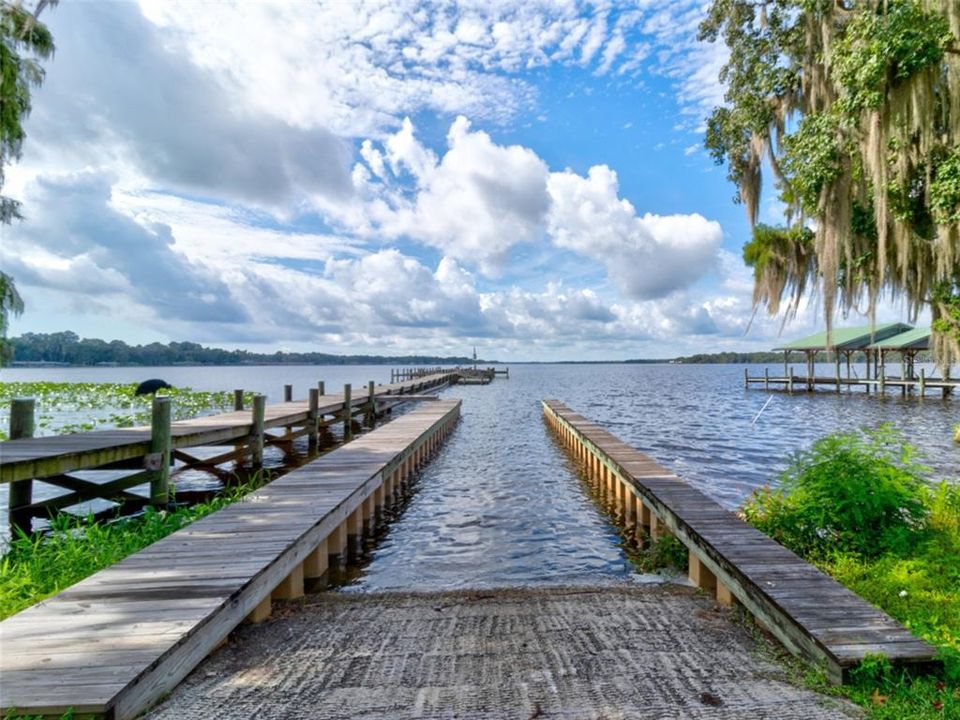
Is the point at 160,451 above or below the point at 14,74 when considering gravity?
below

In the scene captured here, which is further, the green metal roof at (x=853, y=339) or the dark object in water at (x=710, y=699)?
the green metal roof at (x=853, y=339)

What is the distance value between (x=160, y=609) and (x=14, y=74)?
10.5m

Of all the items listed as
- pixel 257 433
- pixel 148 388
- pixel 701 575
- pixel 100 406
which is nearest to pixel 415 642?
pixel 701 575

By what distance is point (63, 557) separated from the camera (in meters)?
5.69

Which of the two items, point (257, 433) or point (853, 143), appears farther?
point (257, 433)

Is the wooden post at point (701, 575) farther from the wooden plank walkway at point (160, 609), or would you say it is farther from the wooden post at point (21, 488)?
the wooden post at point (21, 488)

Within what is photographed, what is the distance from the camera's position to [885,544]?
18.8 feet

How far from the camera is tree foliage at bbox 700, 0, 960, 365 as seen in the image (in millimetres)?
8203

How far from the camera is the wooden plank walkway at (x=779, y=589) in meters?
3.04

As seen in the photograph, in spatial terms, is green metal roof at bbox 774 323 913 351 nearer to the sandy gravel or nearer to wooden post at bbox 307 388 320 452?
wooden post at bbox 307 388 320 452

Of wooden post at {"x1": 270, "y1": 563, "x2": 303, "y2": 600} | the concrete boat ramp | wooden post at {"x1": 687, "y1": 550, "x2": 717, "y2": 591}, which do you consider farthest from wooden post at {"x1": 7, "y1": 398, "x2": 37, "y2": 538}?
wooden post at {"x1": 687, "y1": 550, "x2": 717, "y2": 591}

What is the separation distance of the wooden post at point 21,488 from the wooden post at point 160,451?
5.20 ft

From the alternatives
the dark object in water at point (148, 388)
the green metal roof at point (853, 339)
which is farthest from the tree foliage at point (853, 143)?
the dark object in water at point (148, 388)

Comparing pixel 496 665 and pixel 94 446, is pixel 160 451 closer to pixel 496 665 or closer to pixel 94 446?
pixel 94 446
